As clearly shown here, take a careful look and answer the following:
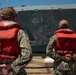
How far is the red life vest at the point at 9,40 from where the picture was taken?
147 inches

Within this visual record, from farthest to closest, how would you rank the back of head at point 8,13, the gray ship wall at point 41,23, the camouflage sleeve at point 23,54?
the gray ship wall at point 41,23, the back of head at point 8,13, the camouflage sleeve at point 23,54

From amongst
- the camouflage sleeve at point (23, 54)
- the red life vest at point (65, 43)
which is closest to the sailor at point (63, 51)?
the red life vest at point (65, 43)

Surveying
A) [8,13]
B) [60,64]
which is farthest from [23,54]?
[60,64]

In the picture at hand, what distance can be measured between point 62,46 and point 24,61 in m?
1.96

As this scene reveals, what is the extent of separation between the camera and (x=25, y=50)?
3.61 m

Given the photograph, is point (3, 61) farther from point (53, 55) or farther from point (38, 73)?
point (38, 73)

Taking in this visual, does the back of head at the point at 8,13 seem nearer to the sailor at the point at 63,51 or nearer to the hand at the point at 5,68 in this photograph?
the hand at the point at 5,68

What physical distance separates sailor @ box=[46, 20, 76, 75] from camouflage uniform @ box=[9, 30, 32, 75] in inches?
68.6

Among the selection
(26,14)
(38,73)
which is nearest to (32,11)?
(26,14)

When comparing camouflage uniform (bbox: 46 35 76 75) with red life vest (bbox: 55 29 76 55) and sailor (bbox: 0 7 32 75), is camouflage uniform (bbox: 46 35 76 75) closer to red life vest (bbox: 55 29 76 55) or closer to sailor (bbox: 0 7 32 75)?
red life vest (bbox: 55 29 76 55)

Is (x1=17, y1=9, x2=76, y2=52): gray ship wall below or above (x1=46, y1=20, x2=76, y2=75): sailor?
below

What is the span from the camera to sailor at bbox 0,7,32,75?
363 centimetres

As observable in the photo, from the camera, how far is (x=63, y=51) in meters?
5.45

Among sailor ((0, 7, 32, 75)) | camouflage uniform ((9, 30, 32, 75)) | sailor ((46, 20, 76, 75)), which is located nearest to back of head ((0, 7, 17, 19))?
sailor ((0, 7, 32, 75))
